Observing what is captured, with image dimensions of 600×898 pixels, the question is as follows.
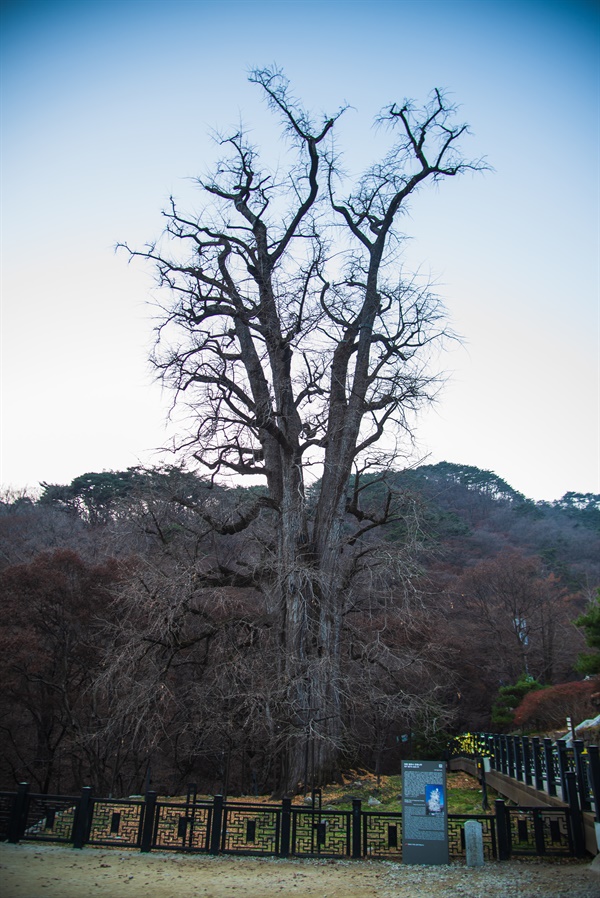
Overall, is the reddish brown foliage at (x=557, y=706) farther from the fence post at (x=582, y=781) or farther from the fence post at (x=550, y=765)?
the fence post at (x=582, y=781)

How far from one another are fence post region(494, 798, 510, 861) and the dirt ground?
0.18 meters

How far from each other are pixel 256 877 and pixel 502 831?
3117 mm

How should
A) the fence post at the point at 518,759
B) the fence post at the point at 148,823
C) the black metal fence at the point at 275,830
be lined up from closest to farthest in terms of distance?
→ the black metal fence at the point at 275,830, the fence post at the point at 148,823, the fence post at the point at 518,759

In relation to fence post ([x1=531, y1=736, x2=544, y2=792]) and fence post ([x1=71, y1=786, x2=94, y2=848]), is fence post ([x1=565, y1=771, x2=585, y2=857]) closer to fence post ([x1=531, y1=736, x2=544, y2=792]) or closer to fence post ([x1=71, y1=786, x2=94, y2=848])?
fence post ([x1=531, y1=736, x2=544, y2=792])

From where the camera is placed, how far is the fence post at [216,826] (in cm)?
817

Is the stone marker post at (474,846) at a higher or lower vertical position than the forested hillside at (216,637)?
lower

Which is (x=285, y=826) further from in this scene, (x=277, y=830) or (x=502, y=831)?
(x=502, y=831)

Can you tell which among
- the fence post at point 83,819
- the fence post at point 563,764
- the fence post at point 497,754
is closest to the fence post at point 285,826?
the fence post at point 83,819

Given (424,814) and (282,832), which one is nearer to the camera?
(424,814)

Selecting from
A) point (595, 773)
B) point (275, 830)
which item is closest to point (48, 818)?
point (275, 830)

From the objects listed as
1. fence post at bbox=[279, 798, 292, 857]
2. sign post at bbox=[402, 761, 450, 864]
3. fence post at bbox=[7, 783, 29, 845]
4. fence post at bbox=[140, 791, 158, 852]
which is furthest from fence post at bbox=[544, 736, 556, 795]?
fence post at bbox=[7, 783, 29, 845]

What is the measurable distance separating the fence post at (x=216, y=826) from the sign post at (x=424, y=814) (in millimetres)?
2377

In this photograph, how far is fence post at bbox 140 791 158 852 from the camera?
8188 mm

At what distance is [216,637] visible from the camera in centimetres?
1417
